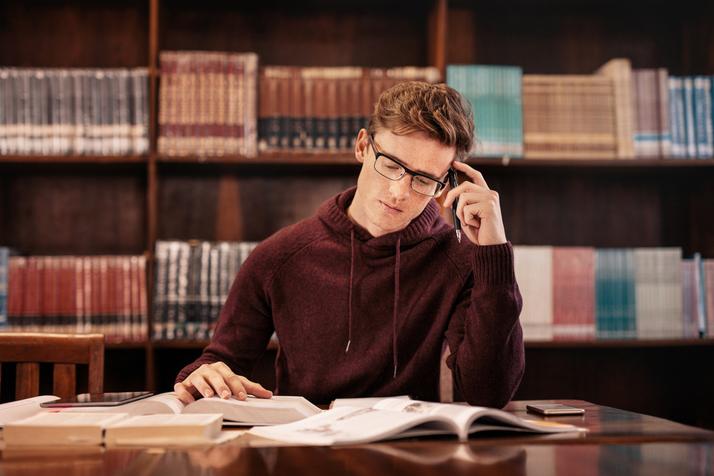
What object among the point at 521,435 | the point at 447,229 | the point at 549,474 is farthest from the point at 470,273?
the point at 549,474

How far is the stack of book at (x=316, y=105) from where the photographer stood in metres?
2.30

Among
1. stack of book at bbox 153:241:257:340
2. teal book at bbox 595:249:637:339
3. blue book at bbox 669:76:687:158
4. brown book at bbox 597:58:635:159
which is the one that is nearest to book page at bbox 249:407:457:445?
stack of book at bbox 153:241:257:340

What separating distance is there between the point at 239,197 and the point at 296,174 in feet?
0.73

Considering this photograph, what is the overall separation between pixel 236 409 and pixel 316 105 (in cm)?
147

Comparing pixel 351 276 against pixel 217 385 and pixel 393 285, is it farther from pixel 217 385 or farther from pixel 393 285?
pixel 217 385

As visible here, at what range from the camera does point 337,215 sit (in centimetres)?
162

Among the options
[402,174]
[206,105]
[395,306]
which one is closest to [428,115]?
[402,174]

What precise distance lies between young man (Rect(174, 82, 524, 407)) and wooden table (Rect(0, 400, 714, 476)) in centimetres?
47

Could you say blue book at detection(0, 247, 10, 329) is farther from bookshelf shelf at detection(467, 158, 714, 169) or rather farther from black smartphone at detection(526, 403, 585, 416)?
black smartphone at detection(526, 403, 585, 416)

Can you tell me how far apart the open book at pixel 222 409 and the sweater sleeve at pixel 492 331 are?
38 cm

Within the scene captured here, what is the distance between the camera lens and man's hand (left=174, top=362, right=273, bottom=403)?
1.13 metres

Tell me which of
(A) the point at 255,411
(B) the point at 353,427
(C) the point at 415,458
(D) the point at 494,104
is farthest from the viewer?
(D) the point at 494,104

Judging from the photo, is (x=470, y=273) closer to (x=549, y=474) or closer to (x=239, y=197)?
(x=549, y=474)

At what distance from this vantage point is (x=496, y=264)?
1.33 meters
